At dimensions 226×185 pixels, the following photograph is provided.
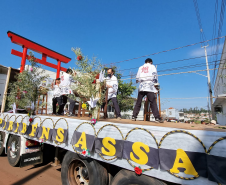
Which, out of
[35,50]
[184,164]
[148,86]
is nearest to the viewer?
[184,164]

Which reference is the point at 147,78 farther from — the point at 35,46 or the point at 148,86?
the point at 35,46

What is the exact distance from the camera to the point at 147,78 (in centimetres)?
307

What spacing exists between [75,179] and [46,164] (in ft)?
8.41

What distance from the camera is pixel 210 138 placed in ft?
4.81

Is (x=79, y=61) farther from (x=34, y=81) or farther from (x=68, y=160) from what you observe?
(x=34, y=81)

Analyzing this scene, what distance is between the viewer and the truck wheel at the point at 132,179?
1.74 m

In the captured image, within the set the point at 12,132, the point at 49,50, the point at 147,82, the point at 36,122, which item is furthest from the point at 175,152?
the point at 49,50

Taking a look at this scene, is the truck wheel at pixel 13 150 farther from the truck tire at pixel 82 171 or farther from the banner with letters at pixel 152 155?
the truck tire at pixel 82 171

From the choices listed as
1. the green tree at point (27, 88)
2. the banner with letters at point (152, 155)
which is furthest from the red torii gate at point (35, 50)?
the banner with letters at point (152, 155)

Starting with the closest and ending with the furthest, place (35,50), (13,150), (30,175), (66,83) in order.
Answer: (30,175) < (13,150) < (66,83) < (35,50)

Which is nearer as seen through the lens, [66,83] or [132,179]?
[132,179]

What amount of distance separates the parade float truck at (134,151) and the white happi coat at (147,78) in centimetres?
88

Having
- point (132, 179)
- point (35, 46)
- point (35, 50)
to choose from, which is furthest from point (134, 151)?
point (35, 50)

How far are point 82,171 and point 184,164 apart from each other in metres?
1.95
